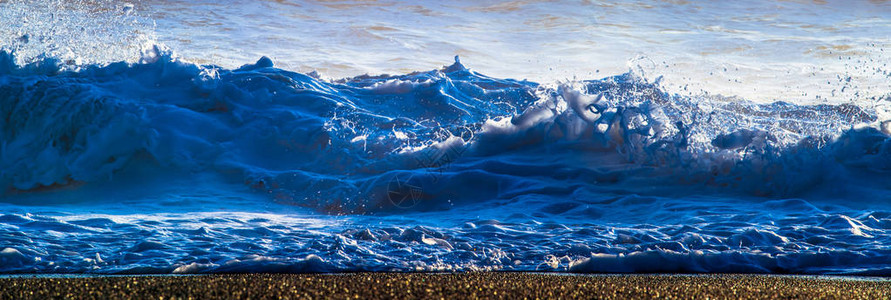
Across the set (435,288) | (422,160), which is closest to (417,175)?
(422,160)

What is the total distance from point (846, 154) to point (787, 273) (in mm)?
3470

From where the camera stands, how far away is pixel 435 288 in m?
3.01

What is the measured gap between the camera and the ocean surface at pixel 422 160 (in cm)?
455

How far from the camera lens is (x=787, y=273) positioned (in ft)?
14.0

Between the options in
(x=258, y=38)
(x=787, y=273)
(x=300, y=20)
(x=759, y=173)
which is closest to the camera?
(x=787, y=273)

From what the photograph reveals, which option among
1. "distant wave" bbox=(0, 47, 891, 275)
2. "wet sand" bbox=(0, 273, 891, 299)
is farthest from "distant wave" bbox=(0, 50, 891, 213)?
"wet sand" bbox=(0, 273, 891, 299)

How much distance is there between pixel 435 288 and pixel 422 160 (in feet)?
15.0

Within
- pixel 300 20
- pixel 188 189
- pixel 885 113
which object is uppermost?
pixel 300 20

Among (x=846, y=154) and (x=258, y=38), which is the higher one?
(x=258, y=38)

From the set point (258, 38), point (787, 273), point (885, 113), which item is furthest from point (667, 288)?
point (258, 38)

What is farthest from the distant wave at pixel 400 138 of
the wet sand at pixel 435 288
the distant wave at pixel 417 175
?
Answer: the wet sand at pixel 435 288

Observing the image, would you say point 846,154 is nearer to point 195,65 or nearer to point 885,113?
point 885,113

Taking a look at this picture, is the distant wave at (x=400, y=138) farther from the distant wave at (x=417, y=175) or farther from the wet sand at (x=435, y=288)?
the wet sand at (x=435, y=288)

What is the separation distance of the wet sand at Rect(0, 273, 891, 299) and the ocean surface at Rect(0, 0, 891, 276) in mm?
760
